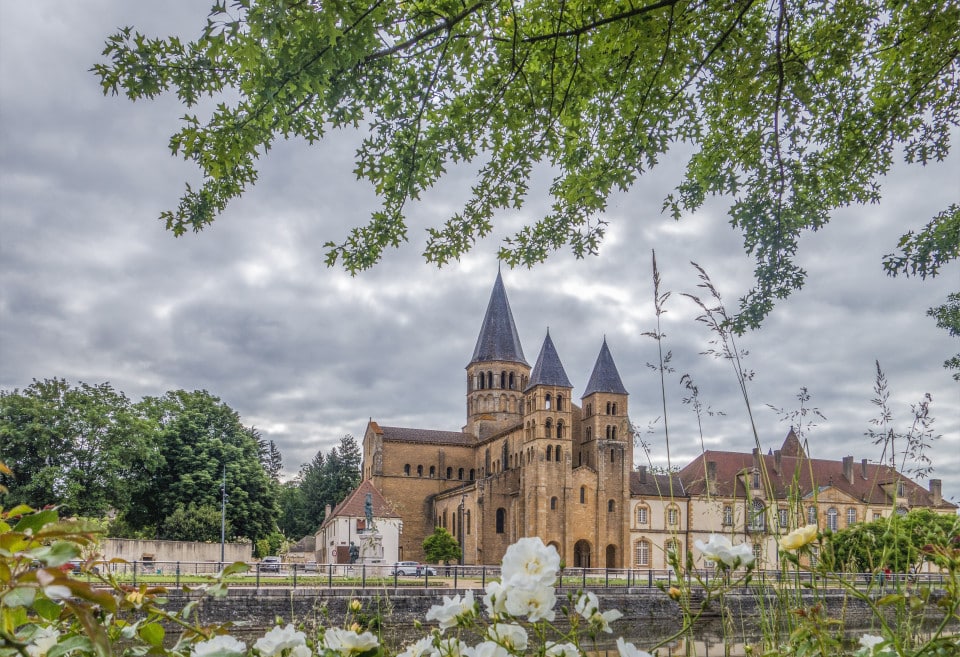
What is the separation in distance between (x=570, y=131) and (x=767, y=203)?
1463 mm

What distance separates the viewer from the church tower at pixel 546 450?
4856cm

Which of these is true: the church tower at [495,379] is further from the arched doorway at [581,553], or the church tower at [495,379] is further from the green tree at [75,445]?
the green tree at [75,445]

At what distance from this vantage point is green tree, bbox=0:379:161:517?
1439 inches

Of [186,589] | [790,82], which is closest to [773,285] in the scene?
[790,82]

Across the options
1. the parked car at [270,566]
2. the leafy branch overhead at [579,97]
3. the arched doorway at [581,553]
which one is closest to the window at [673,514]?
the leafy branch overhead at [579,97]

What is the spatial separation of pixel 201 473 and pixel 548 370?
23.0m

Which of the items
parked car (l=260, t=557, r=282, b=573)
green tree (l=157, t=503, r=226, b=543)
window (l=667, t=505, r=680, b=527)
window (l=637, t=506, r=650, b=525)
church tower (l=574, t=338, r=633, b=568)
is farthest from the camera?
window (l=637, t=506, r=650, b=525)

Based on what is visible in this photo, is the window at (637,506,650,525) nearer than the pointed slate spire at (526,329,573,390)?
Yes

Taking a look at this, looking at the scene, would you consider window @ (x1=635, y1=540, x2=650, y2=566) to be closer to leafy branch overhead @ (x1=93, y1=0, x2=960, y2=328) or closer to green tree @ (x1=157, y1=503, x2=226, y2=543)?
green tree @ (x1=157, y1=503, x2=226, y2=543)

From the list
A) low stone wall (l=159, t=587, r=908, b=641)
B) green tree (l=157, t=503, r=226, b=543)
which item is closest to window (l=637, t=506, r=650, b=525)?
green tree (l=157, t=503, r=226, b=543)

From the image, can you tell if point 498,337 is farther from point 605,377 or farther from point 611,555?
point 611,555

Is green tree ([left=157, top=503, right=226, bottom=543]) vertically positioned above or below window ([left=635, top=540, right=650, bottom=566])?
above

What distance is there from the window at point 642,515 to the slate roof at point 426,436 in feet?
54.3

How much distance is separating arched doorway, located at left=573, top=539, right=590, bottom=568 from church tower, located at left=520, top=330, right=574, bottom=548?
1.27m
